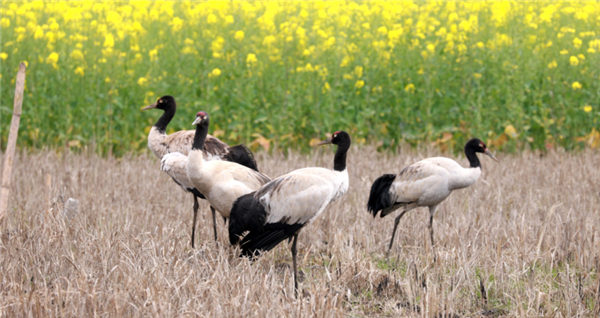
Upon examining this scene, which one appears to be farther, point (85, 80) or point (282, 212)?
point (85, 80)

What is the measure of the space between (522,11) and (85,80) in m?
8.64

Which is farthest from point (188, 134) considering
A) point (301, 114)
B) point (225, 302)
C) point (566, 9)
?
point (566, 9)

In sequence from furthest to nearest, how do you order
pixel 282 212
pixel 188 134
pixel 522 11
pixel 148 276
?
pixel 522 11 → pixel 188 134 → pixel 282 212 → pixel 148 276

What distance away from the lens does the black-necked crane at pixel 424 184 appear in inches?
242

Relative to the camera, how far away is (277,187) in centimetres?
539

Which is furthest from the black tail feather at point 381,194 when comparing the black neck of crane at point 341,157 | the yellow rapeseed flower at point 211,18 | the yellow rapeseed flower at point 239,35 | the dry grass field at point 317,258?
the yellow rapeseed flower at point 211,18

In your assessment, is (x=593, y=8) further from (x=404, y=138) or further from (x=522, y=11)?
(x=404, y=138)

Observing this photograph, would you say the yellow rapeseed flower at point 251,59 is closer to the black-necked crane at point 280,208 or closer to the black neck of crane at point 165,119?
the black neck of crane at point 165,119

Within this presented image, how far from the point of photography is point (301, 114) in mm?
11484


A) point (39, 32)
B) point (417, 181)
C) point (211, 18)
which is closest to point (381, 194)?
point (417, 181)

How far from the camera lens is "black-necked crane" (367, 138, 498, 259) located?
20.2 ft

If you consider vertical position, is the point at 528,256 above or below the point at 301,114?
below

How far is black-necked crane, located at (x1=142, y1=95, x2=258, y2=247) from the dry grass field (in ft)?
1.36

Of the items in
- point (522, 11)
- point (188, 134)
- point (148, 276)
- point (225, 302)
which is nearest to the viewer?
point (225, 302)
